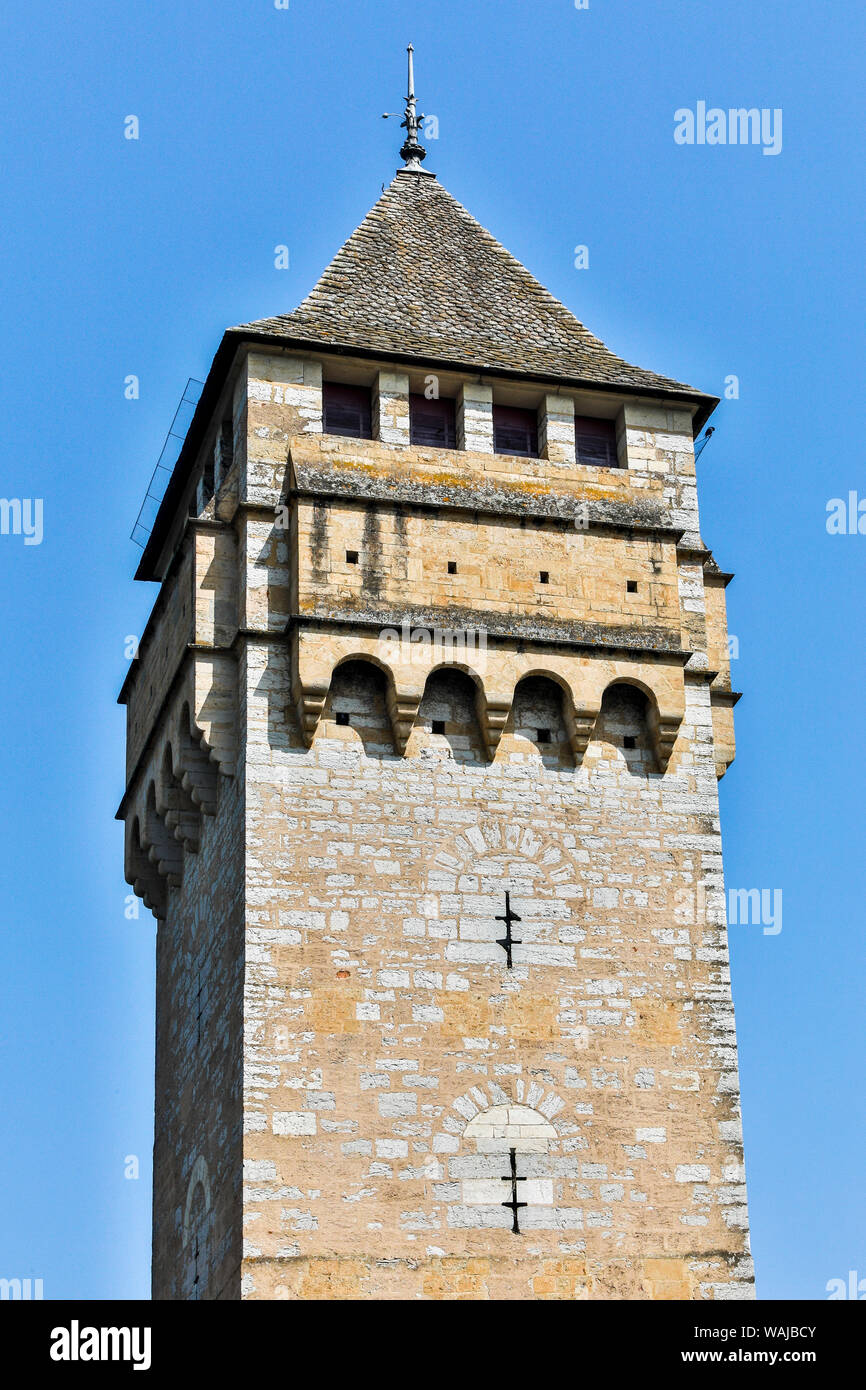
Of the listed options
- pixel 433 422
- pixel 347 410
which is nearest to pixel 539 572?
pixel 433 422

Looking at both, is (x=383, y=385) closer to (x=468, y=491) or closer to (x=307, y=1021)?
(x=468, y=491)

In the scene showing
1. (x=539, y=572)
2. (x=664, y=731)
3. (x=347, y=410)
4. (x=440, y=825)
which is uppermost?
(x=347, y=410)

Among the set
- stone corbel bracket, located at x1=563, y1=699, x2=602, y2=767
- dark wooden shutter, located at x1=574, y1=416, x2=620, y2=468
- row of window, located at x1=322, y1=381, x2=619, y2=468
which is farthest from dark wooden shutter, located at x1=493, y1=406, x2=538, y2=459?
stone corbel bracket, located at x1=563, y1=699, x2=602, y2=767

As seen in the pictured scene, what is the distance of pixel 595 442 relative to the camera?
26.1 m

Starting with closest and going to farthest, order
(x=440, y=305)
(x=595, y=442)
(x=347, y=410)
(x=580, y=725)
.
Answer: (x=580, y=725), (x=347, y=410), (x=595, y=442), (x=440, y=305)

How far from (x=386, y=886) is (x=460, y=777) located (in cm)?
144

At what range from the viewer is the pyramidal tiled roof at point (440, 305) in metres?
25.4

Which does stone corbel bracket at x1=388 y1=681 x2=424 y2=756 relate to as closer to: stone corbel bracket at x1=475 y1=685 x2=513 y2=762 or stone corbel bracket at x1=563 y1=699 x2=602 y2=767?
stone corbel bracket at x1=475 y1=685 x2=513 y2=762

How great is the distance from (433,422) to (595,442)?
6.06ft

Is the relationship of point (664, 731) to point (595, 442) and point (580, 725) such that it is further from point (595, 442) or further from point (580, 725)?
point (595, 442)

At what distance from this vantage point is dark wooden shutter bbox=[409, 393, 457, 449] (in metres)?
Result: 25.3

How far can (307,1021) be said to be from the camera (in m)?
22.1

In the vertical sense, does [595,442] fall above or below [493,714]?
above
